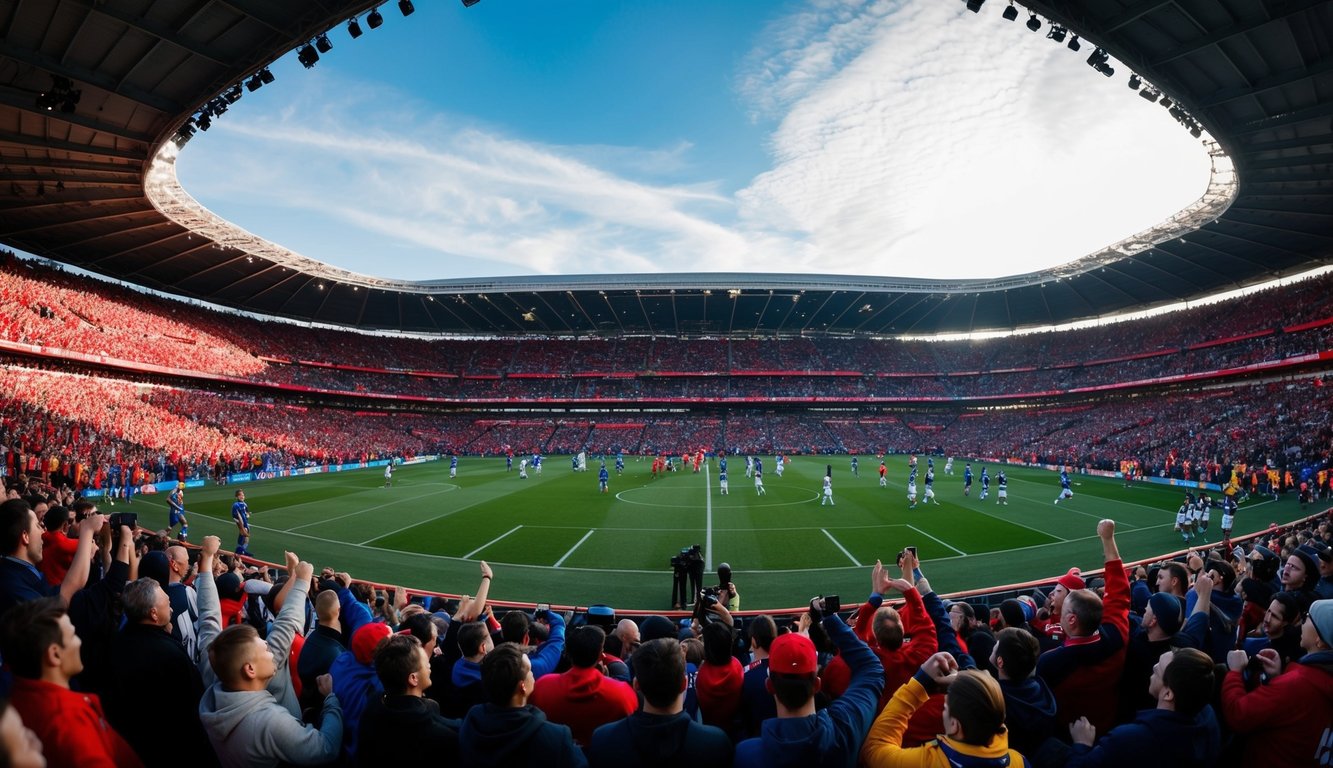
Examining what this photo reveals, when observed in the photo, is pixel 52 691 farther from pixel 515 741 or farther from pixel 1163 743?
pixel 1163 743

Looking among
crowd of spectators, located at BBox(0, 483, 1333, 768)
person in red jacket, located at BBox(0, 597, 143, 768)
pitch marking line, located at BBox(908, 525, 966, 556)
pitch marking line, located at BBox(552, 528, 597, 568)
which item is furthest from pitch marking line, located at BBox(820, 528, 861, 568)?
person in red jacket, located at BBox(0, 597, 143, 768)

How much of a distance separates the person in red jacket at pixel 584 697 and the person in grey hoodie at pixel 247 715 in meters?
1.28

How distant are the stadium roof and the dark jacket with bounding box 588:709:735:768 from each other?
789 inches

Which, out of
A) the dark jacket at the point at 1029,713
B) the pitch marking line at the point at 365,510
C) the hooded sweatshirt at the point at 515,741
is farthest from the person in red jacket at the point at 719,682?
the pitch marking line at the point at 365,510

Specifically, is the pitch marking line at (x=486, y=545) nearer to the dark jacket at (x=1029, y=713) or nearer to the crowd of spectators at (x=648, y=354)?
the dark jacket at (x=1029, y=713)

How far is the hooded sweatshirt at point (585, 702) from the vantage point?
360 centimetres

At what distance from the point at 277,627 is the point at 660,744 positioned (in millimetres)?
2755

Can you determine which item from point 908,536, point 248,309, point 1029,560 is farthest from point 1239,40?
point 248,309

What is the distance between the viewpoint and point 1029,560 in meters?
16.0

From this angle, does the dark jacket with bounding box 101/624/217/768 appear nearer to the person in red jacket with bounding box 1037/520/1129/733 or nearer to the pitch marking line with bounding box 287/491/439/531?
the person in red jacket with bounding box 1037/520/1129/733

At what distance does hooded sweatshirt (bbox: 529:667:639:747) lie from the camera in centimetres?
360

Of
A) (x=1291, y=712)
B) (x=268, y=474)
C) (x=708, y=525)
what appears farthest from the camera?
(x=268, y=474)

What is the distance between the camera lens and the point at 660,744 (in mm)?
2803

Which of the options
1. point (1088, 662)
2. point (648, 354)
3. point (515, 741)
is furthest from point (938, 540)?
point (648, 354)
